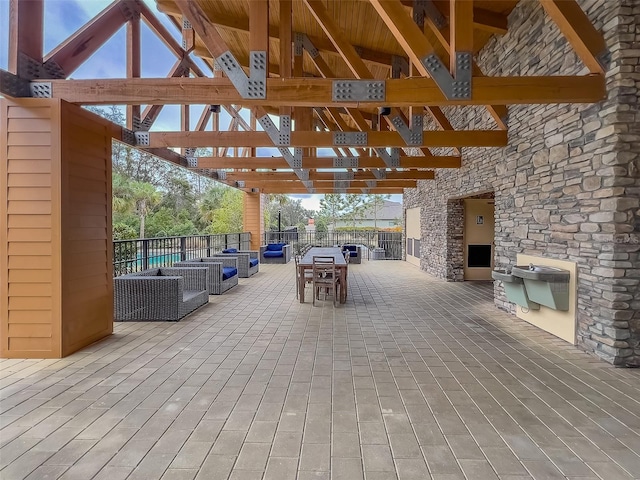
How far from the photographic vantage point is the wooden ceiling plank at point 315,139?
5508mm

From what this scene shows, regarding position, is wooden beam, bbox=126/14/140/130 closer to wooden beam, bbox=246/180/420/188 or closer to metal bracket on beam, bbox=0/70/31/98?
metal bracket on beam, bbox=0/70/31/98

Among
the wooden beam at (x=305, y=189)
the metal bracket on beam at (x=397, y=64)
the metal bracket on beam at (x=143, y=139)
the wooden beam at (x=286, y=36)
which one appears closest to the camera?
the wooden beam at (x=286, y=36)

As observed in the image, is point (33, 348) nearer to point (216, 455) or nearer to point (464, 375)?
point (216, 455)

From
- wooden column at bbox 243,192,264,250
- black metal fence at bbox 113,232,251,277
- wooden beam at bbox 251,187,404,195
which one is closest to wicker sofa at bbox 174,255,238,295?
black metal fence at bbox 113,232,251,277

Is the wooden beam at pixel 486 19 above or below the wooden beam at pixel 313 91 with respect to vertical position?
above

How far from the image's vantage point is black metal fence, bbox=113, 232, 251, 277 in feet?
21.9

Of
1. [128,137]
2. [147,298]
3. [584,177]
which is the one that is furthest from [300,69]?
[584,177]

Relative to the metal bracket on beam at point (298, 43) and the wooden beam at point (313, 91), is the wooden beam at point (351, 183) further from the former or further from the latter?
the wooden beam at point (313, 91)

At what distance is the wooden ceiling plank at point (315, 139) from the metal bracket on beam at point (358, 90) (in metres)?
2.07

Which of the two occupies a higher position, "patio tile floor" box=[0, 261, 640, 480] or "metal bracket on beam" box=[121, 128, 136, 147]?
"metal bracket on beam" box=[121, 128, 136, 147]

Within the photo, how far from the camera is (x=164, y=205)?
22406 mm

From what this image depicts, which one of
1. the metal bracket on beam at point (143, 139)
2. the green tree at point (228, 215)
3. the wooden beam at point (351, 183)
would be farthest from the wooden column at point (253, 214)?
the metal bracket on beam at point (143, 139)

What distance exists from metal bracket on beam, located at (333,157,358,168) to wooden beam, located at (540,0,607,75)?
4519 mm

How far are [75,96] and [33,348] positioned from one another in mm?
2703
